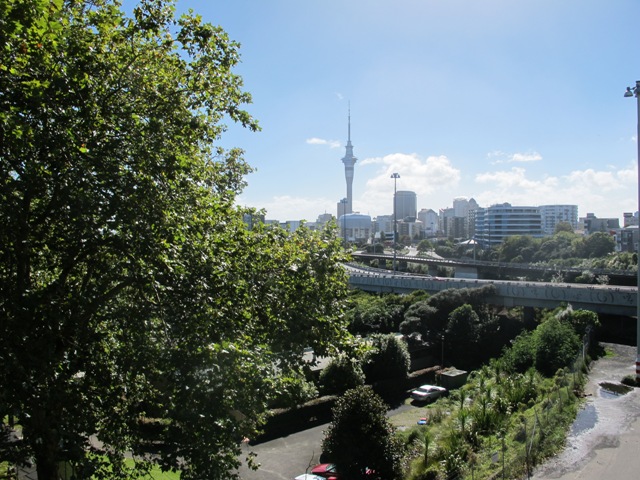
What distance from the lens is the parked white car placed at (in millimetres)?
26438

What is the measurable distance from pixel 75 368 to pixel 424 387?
23.0 m

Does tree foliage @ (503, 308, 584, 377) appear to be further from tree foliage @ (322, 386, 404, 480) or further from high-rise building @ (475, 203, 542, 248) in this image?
high-rise building @ (475, 203, 542, 248)

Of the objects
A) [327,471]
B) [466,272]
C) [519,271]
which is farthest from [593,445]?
[466,272]

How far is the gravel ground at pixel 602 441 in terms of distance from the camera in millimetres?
11109

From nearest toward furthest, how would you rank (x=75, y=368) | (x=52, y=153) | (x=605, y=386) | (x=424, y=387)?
(x=52, y=153) → (x=75, y=368) → (x=605, y=386) → (x=424, y=387)

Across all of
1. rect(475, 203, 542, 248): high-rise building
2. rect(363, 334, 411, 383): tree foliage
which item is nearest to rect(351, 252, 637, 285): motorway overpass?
rect(363, 334, 411, 383): tree foliage

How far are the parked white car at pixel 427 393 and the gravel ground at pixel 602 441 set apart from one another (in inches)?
373

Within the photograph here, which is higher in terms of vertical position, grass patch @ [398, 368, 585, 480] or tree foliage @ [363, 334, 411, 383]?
grass patch @ [398, 368, 585, 480]

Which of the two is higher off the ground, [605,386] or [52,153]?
[52,153]

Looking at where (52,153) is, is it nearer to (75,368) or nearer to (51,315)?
(51,315)

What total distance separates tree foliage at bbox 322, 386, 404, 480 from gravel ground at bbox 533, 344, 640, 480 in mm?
4005

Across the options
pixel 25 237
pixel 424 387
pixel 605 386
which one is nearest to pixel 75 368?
pixel 25 237

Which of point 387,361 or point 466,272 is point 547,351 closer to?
point 387,361

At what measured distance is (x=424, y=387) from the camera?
27391 mm
